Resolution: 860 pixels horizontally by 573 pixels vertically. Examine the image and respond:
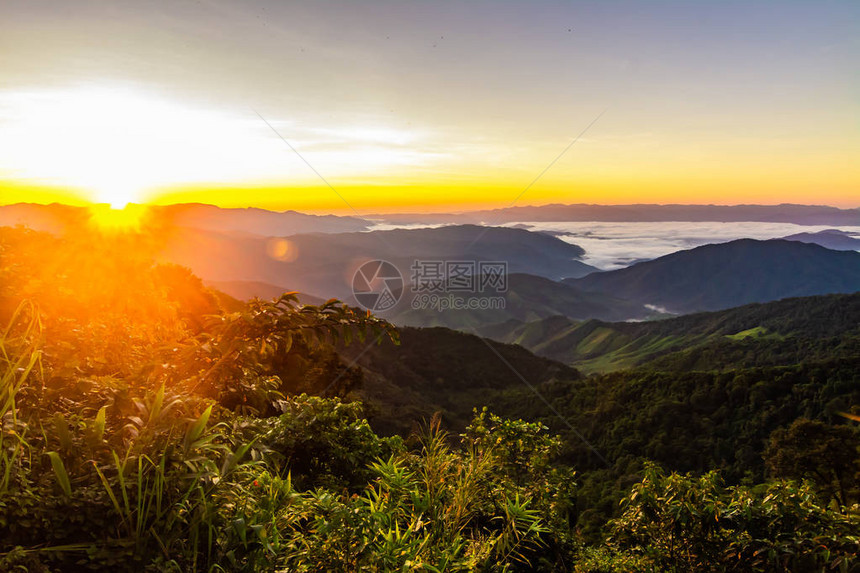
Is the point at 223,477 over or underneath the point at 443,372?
over

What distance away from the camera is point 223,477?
2033mm

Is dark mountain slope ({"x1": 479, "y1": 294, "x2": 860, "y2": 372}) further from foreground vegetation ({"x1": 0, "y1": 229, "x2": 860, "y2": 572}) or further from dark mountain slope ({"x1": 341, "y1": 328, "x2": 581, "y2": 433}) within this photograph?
foreground vegetation ({"x1": 0, "y1": 229, "x2": 860, "y2": 572})

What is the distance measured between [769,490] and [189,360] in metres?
4.47

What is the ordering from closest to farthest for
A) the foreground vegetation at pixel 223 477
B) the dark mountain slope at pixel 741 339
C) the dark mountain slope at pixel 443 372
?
the foreground vegetation at pixel 223 477, the dark mountain slope at pixel 443 372, the dark mountain slope at pixel 741 339

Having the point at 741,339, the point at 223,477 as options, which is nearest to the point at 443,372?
the point at 223,477

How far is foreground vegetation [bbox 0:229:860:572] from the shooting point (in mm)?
1866

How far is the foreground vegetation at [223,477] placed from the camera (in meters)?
1.87

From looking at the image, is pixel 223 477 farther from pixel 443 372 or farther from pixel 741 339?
pixel 741 339

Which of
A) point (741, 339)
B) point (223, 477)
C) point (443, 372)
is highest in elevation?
point (223, 477)

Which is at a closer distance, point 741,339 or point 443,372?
point 443,372

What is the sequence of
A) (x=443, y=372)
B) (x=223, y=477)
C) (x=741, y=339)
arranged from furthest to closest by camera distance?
1. (x=741, y=339)
2. (x=443, y=372)
3. (x=223, y=477)

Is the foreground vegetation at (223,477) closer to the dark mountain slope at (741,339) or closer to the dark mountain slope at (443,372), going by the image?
the dark mountain slope at (443,372)

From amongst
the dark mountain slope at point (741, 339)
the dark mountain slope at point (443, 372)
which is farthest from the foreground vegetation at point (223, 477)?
the dark mountain slope at point (741, 339)

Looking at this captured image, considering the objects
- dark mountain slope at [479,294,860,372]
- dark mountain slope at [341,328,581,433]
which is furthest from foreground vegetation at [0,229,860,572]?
dark mountain slope at [479,294,860,372]
